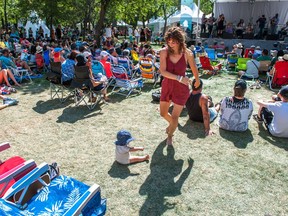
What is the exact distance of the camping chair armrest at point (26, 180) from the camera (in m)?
2.15

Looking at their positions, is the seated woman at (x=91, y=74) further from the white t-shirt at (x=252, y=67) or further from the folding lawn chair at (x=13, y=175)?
the white t-shirt at (x=252, y=67)

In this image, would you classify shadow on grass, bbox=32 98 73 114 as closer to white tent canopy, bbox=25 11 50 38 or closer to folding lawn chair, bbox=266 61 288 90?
folding lawn chair, bbox=266 61 288 90

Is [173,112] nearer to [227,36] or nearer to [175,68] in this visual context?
[175,68]

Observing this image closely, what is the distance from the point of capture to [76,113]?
6047mm

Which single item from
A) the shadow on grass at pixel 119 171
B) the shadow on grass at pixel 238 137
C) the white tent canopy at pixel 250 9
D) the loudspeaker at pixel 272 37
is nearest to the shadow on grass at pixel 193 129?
the shadow on grass at pixel 238 137

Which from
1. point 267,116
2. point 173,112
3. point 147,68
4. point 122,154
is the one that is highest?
point 147,68

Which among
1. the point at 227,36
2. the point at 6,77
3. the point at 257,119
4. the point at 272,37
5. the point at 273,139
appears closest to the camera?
the point at 273,139

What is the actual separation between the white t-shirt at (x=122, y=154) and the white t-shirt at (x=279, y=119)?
2660 mm

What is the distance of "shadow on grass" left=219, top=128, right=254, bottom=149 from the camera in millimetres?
4582

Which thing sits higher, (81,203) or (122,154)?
(81,203)

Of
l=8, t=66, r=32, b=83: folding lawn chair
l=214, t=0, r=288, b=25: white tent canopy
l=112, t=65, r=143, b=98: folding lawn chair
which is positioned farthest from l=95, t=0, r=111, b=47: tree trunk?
l=214, t=0, r=288, b=25: white tent canopy

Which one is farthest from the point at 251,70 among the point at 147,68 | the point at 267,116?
the point at 267,116

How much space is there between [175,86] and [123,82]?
11.5 ft

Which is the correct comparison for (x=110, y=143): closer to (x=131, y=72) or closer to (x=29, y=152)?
(x=29, y=152)
